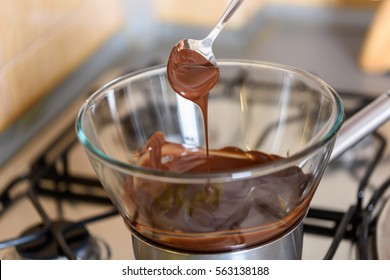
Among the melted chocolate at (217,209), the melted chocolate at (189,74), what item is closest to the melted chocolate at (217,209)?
the melted chocolate at (217,209)

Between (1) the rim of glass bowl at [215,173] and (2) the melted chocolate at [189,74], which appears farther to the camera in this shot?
(2) the melted chocolate at [189,74]

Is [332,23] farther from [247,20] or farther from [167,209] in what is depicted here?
[167,209]

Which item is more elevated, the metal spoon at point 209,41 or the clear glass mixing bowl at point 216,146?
the metal spoon at point 209,41

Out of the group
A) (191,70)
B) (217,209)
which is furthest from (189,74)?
(217,209)

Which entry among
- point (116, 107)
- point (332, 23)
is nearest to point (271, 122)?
point (116, 107)

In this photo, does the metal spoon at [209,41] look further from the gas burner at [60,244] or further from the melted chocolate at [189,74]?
the gas burner at [60,244]
